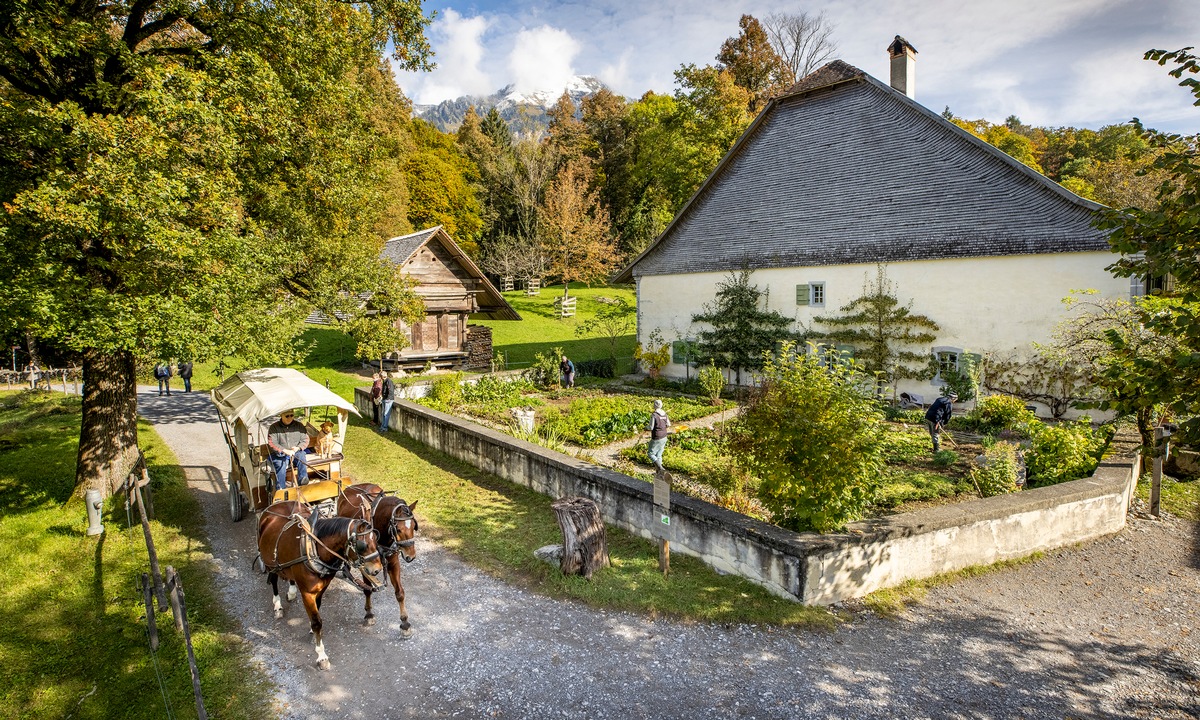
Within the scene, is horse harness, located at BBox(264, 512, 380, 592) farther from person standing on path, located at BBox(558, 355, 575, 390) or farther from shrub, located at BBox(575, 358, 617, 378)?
shrub, located at BBox(575, 358, 617, 378)

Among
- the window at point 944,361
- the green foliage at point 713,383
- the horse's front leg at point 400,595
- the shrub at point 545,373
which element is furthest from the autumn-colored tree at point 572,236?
the horse's front leg at point 400,595

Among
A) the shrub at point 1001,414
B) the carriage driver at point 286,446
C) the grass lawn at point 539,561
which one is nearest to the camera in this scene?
the grass lawn at point 539,561

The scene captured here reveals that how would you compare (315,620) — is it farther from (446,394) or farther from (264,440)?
A: (446,394)

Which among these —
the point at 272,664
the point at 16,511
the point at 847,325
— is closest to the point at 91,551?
the point at 16,511

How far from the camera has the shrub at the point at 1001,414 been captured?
15.3 meters

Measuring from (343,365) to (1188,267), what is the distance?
2970cm

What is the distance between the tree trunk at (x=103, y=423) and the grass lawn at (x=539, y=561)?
423 cm

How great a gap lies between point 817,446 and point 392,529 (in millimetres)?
5170

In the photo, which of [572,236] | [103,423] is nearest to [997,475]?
[103,423]

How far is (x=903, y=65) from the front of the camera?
878 inches

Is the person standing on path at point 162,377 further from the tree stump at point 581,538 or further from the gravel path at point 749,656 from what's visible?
the tree stump at point 581,538

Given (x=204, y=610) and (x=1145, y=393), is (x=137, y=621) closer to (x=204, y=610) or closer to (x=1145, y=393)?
(x=204, y=610)

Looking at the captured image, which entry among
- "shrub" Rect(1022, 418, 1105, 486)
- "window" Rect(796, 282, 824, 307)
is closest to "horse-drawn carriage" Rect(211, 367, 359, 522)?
"shrub" Rect(1022, 418, 1105, 486)

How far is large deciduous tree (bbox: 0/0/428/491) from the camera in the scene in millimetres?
8164
